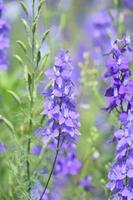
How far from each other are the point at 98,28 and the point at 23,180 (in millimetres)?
1916

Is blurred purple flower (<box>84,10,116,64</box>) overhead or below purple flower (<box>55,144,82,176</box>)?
overhead

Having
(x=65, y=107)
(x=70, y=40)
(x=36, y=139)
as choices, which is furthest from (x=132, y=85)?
(x=70, y=40)

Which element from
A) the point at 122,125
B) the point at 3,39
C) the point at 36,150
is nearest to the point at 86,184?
the point at 36,150

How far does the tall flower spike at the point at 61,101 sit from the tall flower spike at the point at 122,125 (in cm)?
15

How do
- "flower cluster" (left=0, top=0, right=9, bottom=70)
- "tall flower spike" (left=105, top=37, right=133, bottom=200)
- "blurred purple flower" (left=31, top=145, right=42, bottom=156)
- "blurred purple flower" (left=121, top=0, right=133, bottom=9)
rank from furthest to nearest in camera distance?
1. "blurred purple flower" (left=121, top=0, right=133, bottom=9)
2. "blurred purple flower" (left=31, top=145, right=42, bottom=156)
3. "flower cluster" (left=0, top=0, right=9, bottom=70)
4. "tall flower spike" (left=105, top=37, right=133, bottom=200)

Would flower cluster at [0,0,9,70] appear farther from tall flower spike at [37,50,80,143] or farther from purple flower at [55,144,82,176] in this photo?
tall flower spike at [37,50,80,143]

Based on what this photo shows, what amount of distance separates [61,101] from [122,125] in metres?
0.24

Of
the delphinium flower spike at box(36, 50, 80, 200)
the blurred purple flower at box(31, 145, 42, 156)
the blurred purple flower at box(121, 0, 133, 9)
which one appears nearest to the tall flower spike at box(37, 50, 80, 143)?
the delphinium flower spike at box(36, 50, 80, 200)

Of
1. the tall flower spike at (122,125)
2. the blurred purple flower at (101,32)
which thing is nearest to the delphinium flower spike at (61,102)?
the tall flower spike at (122,125)

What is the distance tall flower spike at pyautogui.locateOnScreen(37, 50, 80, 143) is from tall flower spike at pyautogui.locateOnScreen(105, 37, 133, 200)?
15cm

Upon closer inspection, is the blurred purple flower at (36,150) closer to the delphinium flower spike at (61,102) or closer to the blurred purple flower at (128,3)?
the delphinium flower spike at (61,102)

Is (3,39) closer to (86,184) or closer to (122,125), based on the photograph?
(86,184)

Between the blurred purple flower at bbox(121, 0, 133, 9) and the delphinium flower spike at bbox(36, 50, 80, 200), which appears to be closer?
the delphinium flower spike at bbox(36, 50, 80, 200)

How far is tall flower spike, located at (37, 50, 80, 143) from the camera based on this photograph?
261 cm
